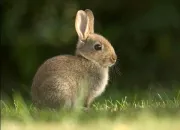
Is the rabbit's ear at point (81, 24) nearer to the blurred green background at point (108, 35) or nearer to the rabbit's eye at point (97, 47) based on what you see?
the rabbit's eye at point (97, 47)

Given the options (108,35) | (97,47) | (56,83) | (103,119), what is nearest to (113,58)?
(97,47)

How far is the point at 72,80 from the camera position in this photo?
7078mm

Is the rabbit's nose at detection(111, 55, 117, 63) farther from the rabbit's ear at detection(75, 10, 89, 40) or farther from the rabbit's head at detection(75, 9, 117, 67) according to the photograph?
the rabbit's ear at detection(75, 10, 89, 40)

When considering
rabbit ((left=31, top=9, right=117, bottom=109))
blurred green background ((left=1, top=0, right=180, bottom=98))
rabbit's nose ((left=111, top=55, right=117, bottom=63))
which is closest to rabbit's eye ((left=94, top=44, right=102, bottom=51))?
rabbit ((left=31, top=9, right=117, bottom=109))

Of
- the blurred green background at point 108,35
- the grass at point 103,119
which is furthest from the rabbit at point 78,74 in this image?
the blurred green background at point 108,35

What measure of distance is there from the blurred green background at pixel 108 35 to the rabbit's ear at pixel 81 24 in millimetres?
3587

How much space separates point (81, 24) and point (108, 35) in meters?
3.68

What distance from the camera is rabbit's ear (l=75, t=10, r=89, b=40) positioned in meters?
7.97

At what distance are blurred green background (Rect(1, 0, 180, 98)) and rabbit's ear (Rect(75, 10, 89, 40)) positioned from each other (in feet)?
11.8

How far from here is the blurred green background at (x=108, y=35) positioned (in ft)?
38.5

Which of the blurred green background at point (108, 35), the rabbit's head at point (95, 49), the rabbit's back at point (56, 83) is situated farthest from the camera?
the blurred green background at point (108, 35)

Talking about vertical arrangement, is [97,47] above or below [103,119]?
above

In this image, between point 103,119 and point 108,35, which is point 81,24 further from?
point 108,35

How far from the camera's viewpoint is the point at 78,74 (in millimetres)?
7297
